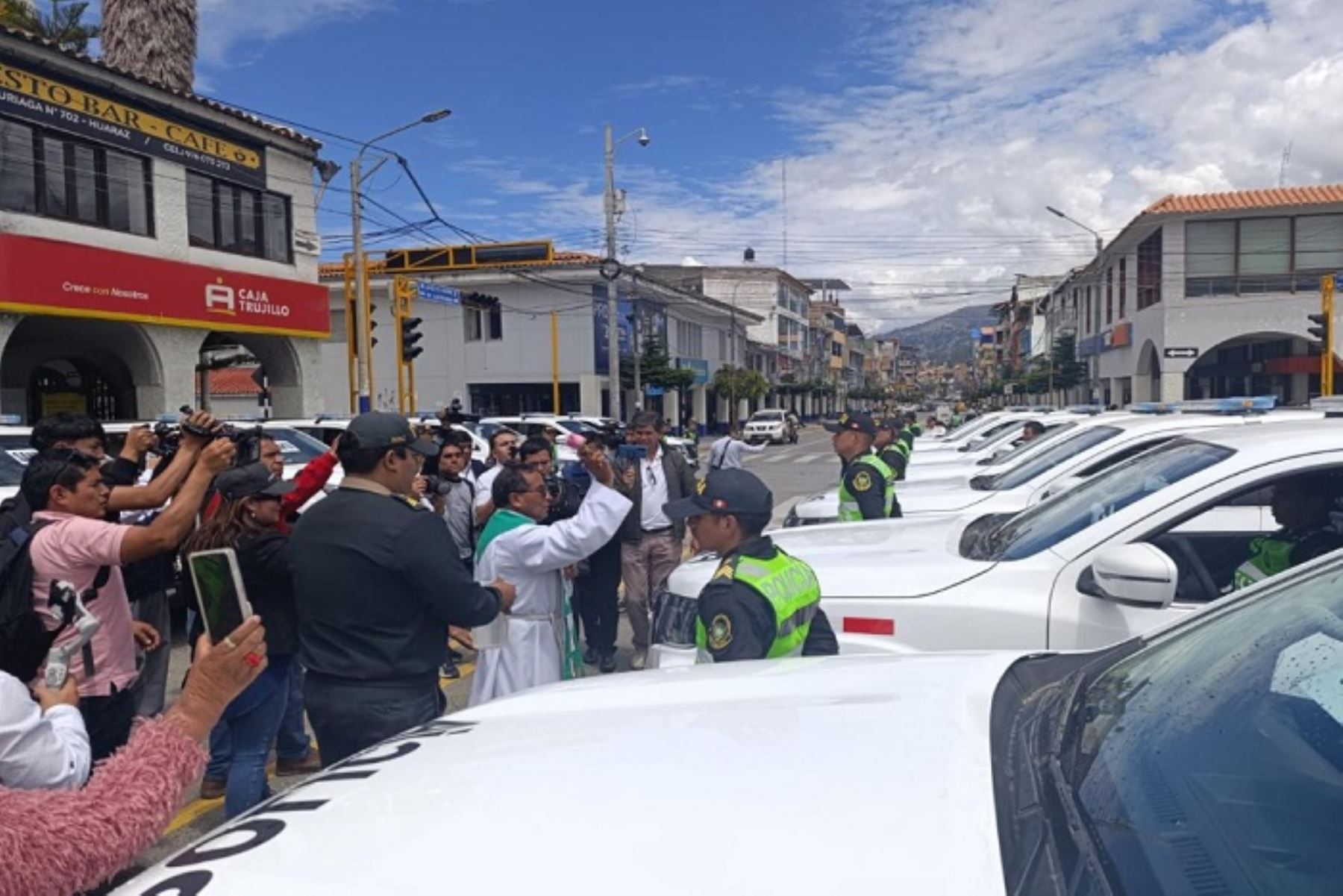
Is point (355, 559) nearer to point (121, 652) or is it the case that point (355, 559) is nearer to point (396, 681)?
point (396, 681)

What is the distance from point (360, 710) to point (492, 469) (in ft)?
14.3

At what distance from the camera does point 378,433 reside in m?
3.05

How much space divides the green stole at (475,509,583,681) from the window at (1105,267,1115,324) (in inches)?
1468

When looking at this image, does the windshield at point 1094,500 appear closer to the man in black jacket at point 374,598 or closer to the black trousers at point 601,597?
the man in black jacket at point 374,598

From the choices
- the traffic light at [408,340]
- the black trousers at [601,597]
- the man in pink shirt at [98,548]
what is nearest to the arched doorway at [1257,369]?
the traffic light at [408,340]

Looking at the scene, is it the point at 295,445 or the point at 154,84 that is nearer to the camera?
the point at 295,445

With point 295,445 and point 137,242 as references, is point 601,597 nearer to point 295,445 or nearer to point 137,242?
point 295,445

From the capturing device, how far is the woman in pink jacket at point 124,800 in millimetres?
1737

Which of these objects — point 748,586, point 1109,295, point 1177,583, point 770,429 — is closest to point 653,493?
point 1177,583

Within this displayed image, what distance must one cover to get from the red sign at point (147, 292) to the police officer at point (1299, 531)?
15.8 meters

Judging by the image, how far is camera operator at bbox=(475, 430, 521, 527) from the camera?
20.1 feet

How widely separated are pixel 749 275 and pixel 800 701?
68652mm

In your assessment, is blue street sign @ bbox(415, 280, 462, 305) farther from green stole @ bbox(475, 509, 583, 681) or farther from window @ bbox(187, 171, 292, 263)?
green stole @ bbox(475, 509, 583, 681)

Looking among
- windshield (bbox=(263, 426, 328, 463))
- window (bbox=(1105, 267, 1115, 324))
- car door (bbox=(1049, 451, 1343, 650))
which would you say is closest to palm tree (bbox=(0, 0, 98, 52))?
windshield (bbox=(263, 426, 328, 463))
